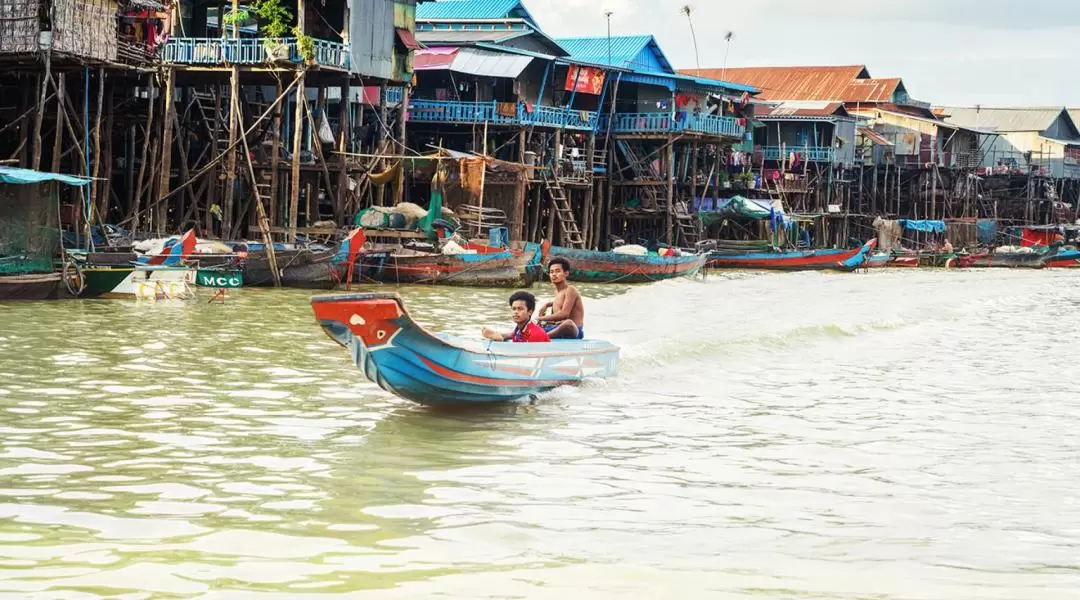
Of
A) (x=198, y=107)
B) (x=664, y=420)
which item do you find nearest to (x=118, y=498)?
(x=664, y=420)

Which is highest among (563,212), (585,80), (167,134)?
(585,80)

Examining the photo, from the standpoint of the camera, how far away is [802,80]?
190 feet

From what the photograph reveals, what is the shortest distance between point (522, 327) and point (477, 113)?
2464 cm

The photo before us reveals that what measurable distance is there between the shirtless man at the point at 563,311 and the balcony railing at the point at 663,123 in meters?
27.5

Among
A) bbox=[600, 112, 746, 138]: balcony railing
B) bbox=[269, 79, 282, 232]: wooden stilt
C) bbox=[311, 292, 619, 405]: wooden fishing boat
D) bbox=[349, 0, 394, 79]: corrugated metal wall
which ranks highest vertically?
bbox=[349, 0, 394, 79]: corrugated metal wall

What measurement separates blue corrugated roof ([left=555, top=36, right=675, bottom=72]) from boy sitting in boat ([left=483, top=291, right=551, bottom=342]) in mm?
29483

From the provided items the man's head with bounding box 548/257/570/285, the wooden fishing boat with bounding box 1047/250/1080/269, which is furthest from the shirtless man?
the wooden fishing boat with bounding box 1047/250/1080/269

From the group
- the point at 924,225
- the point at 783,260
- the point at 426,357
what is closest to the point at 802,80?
the point at 924,225

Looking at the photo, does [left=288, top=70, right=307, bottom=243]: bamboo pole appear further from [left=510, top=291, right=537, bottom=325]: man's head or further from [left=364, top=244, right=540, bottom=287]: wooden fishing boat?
[left=510, top=291, right=537, bottom=325]: man's head

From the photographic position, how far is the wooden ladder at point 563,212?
34.8 m

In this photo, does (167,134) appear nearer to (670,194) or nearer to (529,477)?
(670,194)

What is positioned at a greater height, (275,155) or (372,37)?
(372,37)

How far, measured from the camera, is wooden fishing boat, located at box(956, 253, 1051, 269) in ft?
156

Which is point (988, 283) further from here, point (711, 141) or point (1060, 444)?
point (1060, 444)
